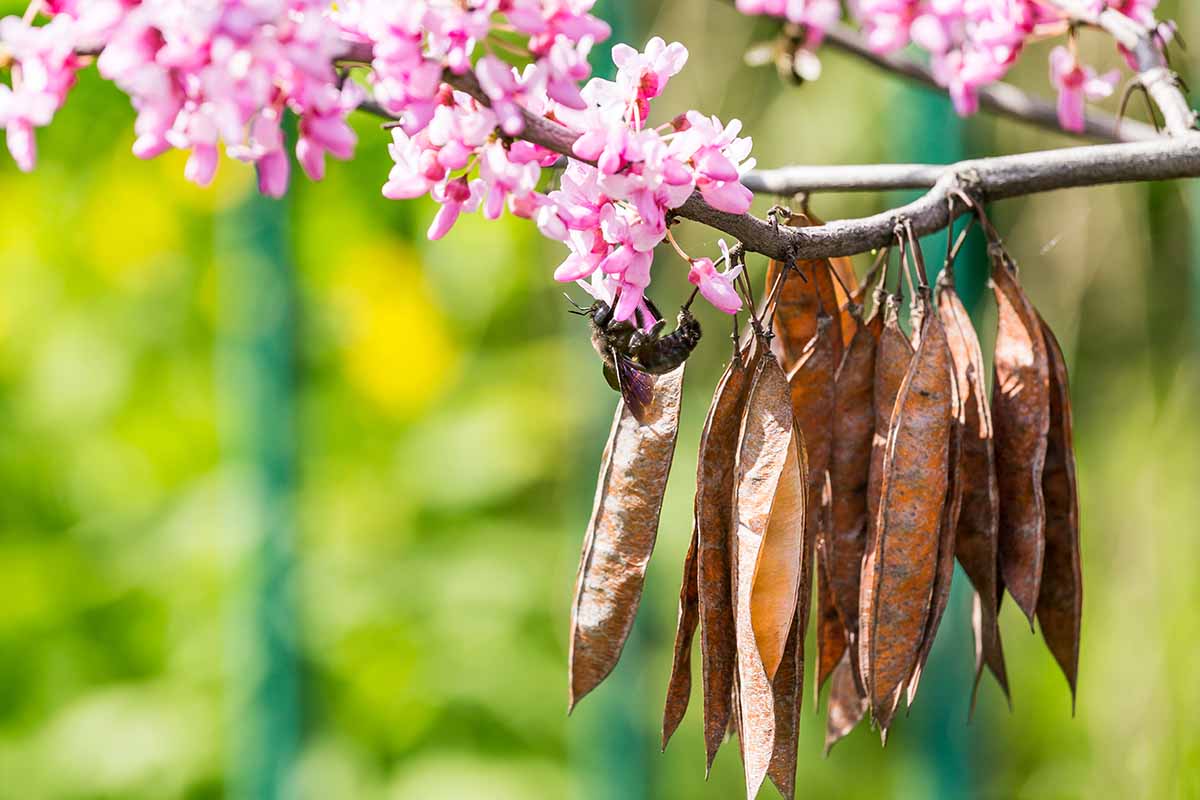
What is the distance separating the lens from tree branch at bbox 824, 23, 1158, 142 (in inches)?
38.7

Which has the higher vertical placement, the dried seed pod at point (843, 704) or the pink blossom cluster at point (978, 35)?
the pink blossom cluster at point (978, 35)

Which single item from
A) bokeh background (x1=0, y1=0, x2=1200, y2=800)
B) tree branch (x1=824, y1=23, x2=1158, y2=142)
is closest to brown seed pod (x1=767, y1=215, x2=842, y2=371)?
tree branch (x1=824, y1=23, x2=1158, y2=142)

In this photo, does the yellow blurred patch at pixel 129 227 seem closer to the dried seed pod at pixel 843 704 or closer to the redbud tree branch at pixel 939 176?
the redbud tree branch at pixel 939 176

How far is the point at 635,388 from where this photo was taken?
0.66 metres

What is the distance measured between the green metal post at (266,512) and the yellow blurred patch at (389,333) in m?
0.26

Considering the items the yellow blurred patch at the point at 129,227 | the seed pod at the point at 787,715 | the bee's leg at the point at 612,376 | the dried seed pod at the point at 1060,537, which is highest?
the yellow blurred patch at the point at 129,227

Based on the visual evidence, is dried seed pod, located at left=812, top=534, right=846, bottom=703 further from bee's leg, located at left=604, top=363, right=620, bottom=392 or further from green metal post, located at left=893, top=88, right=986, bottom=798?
green metal post, located at left=893, top=88, right=986, bottom=798

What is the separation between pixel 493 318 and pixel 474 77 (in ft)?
5.82

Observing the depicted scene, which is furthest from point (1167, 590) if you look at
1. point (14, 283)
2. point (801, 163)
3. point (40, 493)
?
point (14, 283)

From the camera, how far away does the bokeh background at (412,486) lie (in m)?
1.84

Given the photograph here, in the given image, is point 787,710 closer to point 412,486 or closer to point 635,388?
point 635,388

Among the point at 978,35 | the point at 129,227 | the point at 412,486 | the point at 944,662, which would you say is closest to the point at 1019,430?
the point at 978,35

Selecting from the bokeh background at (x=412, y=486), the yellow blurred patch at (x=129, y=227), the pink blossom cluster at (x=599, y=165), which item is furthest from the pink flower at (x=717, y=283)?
the yellow blurred patch at (x=129, y=227)

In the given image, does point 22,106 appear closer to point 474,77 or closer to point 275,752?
point 474,77
